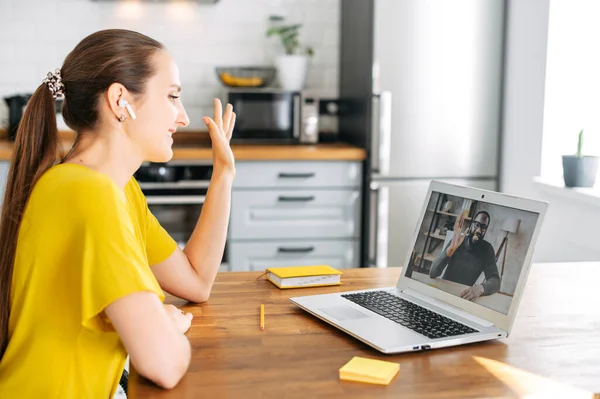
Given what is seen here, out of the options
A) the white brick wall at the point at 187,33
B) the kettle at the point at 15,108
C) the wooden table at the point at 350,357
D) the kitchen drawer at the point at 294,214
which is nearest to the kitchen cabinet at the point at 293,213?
the kitchen drawer at the point at 294,214

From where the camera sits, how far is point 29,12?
4.18 m

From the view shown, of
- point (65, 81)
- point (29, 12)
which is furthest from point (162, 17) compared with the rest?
point (65, 81)

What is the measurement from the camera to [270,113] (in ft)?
13.3

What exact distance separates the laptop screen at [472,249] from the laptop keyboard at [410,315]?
3.0 inches

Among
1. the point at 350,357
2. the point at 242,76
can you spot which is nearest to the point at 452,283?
the point at 350,357

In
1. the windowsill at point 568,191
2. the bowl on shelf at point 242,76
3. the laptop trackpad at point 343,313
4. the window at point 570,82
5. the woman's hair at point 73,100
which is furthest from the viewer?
the bowl on shelf at point 242,76

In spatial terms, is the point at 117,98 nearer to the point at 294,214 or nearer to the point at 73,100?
the point at 73,100

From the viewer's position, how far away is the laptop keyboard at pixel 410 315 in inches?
56.9

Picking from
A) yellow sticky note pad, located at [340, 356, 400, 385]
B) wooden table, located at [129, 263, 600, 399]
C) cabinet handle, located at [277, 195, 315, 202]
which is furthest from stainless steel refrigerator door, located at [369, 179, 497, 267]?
yellow sticky note pad, located at [340, 356, 400, 385]

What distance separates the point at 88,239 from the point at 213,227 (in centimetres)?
64

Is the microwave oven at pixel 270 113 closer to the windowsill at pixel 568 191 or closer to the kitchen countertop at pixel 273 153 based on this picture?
the kitchen countertop at pixel 273 153

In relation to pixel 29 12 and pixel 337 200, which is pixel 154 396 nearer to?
pixel 337 200

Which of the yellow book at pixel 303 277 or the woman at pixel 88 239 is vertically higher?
the woman at pixel 88 239

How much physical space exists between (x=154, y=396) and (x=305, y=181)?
2723 millimetres
